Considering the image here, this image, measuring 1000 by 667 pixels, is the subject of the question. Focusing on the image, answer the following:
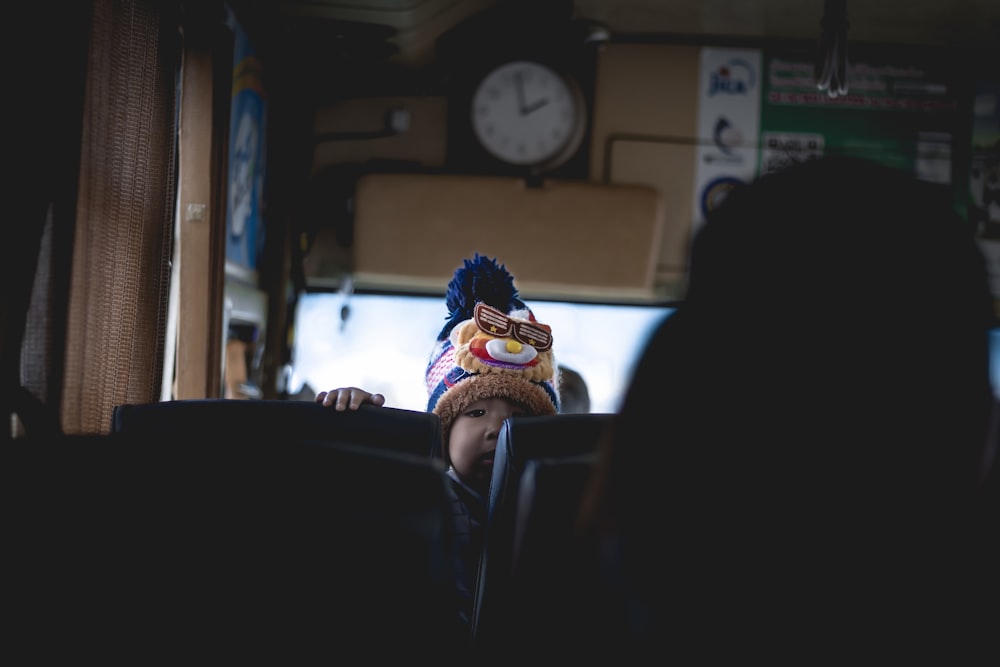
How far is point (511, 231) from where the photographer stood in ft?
10.9

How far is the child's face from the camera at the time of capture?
1.77 m

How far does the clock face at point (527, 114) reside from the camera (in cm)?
325

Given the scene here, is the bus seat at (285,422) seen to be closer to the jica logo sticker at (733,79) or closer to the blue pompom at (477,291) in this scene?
the blue pompom at (477,291)

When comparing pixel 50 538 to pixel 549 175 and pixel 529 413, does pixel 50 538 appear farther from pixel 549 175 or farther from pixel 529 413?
pixel 549 175

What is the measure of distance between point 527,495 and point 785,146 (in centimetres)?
301

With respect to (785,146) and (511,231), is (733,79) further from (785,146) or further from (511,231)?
(511,231)

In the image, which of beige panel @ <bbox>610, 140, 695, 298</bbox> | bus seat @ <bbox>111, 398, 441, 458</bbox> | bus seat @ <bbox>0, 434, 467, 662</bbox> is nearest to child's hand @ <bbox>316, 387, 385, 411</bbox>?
bus seat @ <bbox>111, 398, 441, 458</bbox>

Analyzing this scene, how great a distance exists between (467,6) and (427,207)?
2.31 feet

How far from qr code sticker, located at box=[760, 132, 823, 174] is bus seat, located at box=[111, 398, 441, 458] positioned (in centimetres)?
258

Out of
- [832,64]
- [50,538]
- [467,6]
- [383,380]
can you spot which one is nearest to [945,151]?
[832,64]

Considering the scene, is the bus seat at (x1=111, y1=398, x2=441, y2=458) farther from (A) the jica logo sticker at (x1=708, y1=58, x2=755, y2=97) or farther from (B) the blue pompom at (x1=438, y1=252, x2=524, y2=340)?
(A) the jica logo sticker at (x1=708, y1=58, x2=755, y2=97)

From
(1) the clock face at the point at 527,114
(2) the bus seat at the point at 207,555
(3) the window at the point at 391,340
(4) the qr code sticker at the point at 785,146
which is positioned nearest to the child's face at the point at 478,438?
(2) the bus seat at the point at 207,555

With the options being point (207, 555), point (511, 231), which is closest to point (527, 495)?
point (207, 555)

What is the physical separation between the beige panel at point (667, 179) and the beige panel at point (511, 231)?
0.32ft
